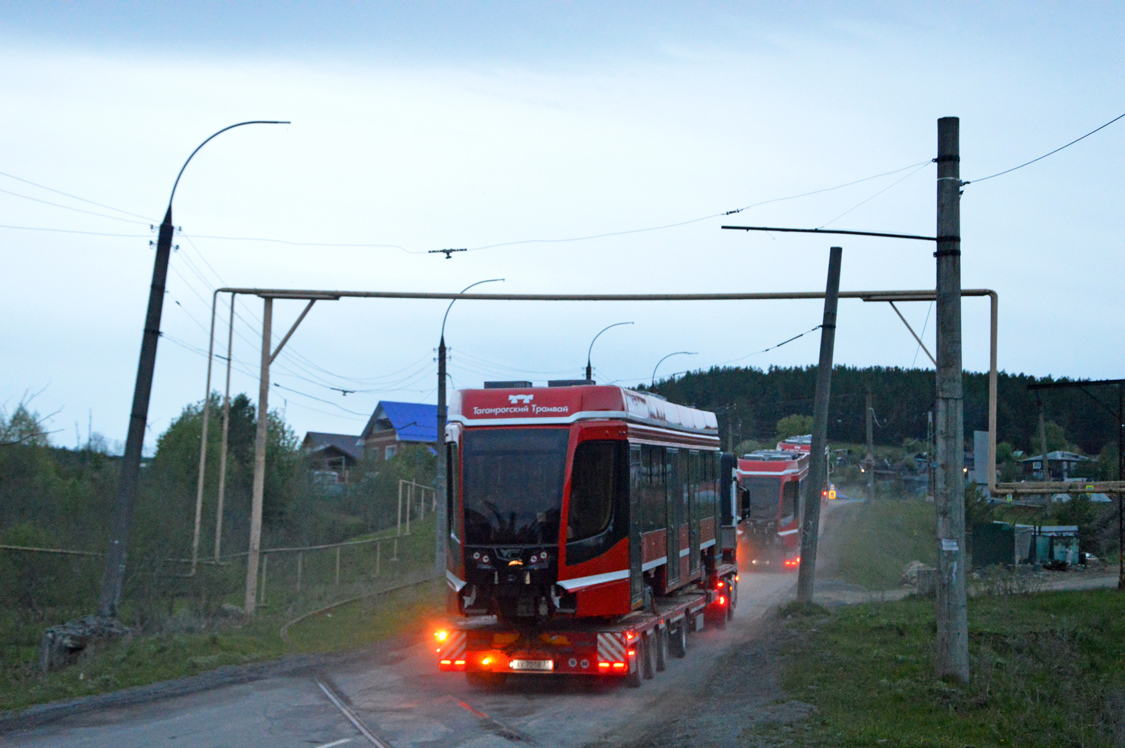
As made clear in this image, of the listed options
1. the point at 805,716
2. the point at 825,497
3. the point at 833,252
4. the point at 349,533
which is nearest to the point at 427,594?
the point at 833,252

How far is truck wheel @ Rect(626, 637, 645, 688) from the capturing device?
557 inches

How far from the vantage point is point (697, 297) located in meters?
19.9

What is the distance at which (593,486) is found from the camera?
13633 mm

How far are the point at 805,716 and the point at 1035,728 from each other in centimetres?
239

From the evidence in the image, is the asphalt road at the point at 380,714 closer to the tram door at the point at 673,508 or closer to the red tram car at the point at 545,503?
the red tram car at the point at 545,503

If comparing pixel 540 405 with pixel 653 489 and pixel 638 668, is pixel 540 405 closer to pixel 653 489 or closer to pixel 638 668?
pixel 653 489

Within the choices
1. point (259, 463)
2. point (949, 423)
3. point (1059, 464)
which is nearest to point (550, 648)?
point (949, 423)

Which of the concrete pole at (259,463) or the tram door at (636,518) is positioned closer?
the tram door at (636,518)

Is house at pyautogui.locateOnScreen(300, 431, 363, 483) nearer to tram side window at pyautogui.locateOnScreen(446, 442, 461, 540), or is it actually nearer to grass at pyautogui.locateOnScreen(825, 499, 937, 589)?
grass at pyautogui.locateOnScreen(825, 499, 937, 589)

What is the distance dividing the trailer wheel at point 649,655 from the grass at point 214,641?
6.46 metres

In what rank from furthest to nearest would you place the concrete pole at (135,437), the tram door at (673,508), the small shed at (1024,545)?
the small shed at (1024,545) < the concrete pole at (135,437) < the tram door at (673,508)

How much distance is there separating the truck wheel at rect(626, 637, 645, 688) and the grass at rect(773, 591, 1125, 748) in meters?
2.01

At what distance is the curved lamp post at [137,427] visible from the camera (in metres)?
18.0

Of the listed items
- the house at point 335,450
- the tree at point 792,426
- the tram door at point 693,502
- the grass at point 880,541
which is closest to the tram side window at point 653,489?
the tram door at point 693,502
